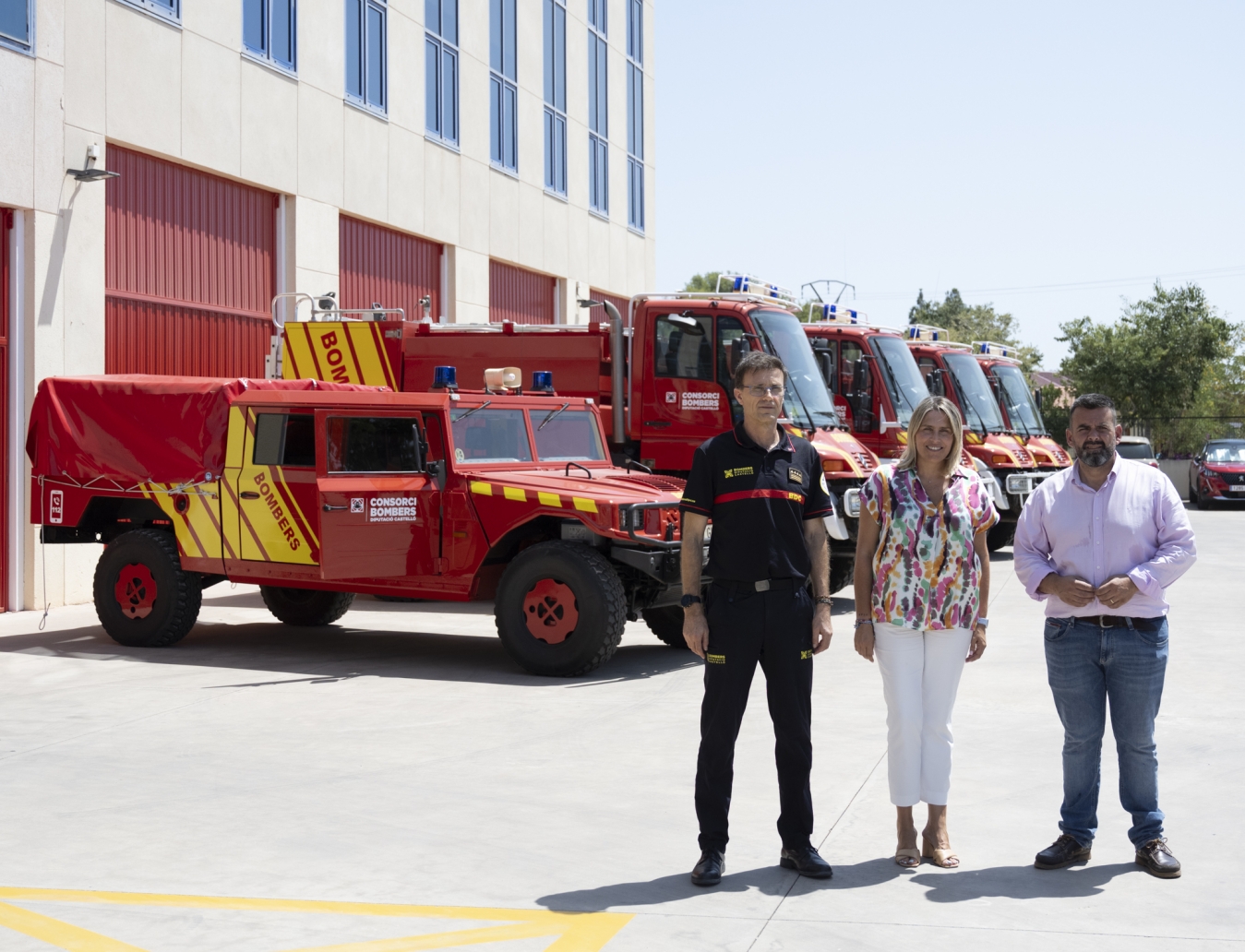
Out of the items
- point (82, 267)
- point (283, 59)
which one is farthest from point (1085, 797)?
point (283, 59)

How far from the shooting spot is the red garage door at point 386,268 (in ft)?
64.9

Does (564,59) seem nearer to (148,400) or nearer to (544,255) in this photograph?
(544,255)

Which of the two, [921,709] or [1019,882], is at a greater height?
[921,709]

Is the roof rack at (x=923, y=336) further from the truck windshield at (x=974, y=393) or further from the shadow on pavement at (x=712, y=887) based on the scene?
the shadow on pavement at (x=712, y=887)

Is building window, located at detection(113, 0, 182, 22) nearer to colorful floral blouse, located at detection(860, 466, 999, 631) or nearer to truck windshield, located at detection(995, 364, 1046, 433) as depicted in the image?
truck windshield, located at detection(995, 364, 1046, 433)

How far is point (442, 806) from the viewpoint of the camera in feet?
21.0

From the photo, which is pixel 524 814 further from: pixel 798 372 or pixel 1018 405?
pixel 1018 405

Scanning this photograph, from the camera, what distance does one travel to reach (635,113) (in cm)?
3138

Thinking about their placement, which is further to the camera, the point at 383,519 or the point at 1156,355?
the point at 1156,355

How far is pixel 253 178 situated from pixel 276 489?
7.48m

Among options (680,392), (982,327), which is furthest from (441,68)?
(982,327)

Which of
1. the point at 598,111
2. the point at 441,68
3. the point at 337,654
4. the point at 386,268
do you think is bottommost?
the point at 337,654

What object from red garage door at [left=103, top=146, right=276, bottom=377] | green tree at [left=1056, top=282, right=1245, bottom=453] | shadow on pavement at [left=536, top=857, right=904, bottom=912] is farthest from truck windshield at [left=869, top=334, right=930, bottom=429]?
green tree at [left=1056, top=282, right=1245, bottom=453]

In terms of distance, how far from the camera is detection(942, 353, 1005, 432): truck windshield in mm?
20000
